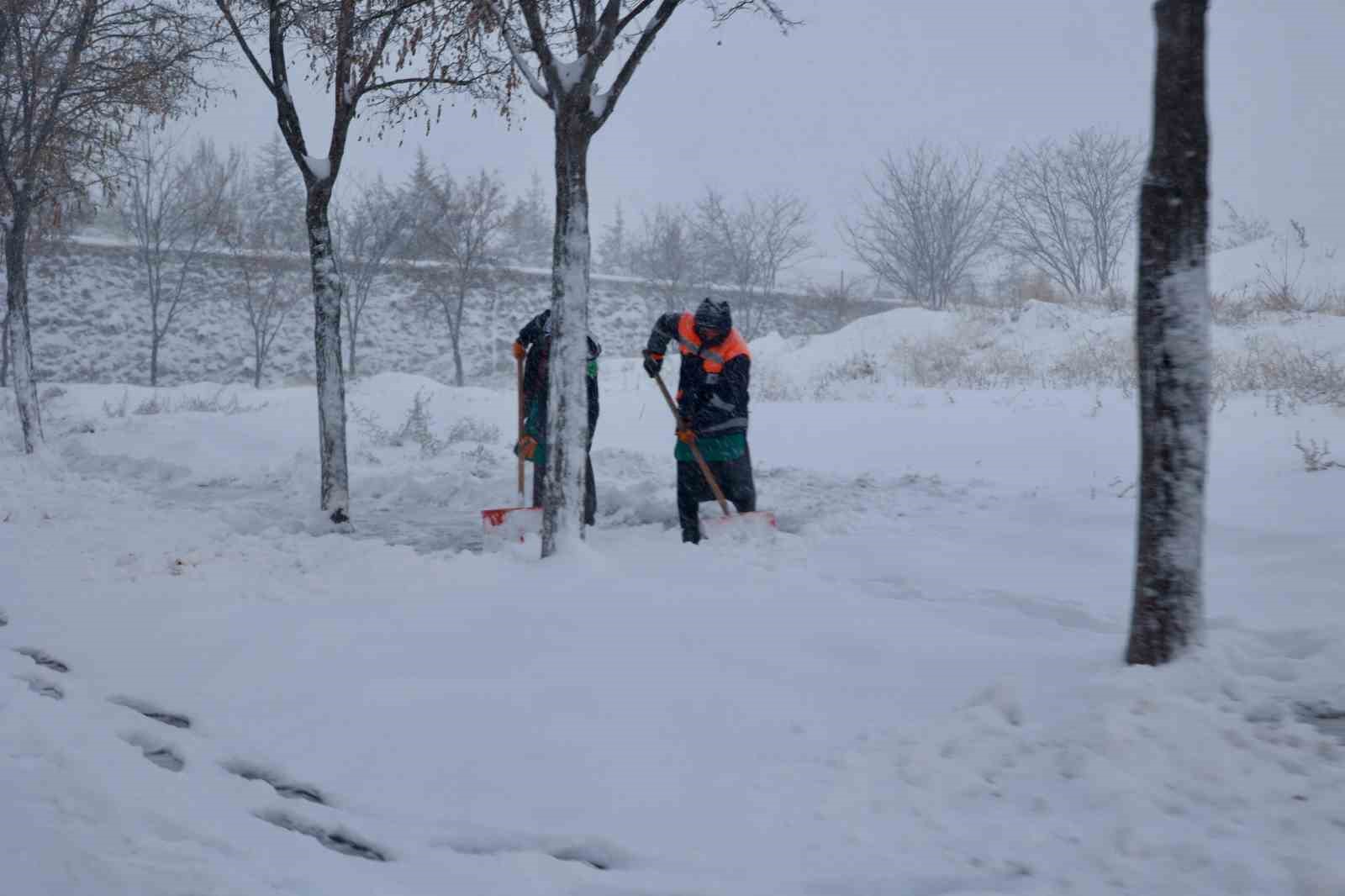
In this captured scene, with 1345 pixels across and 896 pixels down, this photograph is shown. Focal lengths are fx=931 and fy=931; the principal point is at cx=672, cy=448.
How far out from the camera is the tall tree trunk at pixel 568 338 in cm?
559

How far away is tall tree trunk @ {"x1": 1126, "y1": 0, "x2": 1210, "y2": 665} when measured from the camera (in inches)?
122

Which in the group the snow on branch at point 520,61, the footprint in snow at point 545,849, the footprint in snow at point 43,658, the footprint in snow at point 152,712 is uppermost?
the snow on branch at point 520,61

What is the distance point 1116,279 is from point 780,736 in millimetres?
34060

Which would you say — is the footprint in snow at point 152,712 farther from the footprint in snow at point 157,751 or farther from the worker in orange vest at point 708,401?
the worker in orange vest at point 708,401

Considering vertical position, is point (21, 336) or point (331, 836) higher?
point (21, 336)

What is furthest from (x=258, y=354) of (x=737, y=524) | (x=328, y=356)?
(x=737, y=524)

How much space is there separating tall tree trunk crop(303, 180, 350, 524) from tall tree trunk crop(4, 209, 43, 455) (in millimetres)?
7123

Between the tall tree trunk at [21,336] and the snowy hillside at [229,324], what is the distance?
15.8m

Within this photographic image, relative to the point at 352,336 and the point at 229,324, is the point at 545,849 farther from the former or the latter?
the point at 229,324

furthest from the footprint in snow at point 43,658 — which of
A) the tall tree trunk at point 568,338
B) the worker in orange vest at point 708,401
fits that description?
the worker in orange vest at point 708,401

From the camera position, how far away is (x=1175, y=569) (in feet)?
10.4

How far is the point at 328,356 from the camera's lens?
7.66m

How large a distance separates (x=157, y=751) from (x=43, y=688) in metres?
0.88

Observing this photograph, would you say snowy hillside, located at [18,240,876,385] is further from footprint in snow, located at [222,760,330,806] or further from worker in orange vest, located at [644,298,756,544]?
footprint in snow, located at [222,760,330,806]
